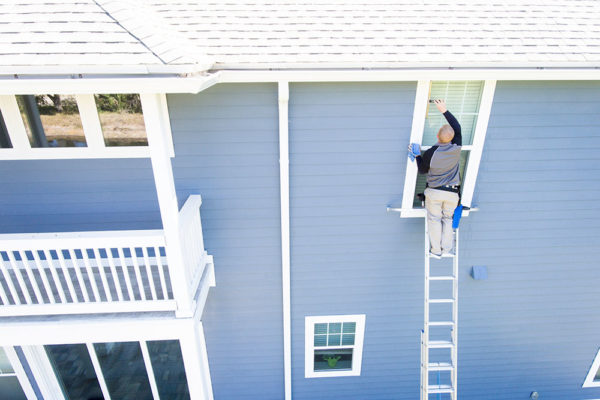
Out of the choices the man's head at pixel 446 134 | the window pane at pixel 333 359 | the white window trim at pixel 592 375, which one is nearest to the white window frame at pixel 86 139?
the man's head at pixel 446 134

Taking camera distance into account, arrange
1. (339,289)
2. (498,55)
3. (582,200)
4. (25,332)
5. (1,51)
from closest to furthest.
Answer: (1,51), (25,332), (498,55), (582,200), (339,289)

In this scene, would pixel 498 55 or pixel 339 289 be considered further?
pixel 339 289

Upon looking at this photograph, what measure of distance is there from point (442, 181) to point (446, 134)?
1.81ft

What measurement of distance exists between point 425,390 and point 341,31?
464 centimetres

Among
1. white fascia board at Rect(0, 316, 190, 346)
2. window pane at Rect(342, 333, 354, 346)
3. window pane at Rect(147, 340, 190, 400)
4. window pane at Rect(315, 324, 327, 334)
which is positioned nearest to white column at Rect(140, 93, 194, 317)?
white fascia board at Rect(0, 316, 190, 346)

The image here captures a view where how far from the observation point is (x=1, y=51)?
2562 mm

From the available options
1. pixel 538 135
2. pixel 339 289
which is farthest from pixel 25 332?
pixel 538 135

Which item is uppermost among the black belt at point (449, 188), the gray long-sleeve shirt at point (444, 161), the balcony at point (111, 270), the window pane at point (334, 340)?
the gray long-sleeve shirt at point (444, 161)

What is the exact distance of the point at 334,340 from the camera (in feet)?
16.6

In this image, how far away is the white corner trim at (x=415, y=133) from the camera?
12.5ft

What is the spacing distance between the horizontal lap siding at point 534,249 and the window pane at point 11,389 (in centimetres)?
652

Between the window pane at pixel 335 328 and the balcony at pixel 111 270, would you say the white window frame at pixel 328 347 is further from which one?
the balcony at pixel 111 270

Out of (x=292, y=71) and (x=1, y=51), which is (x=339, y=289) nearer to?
(x=292, y=71)

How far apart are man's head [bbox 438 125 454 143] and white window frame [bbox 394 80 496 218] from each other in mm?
313
